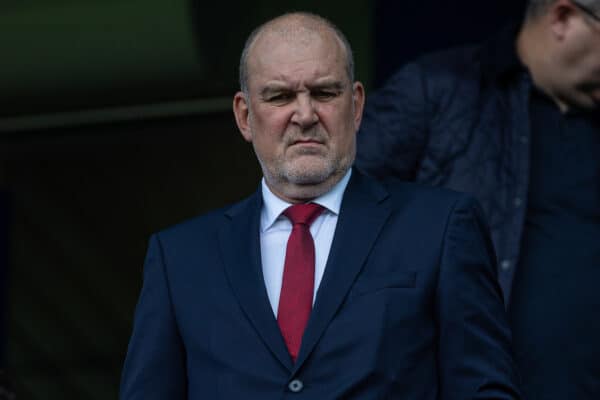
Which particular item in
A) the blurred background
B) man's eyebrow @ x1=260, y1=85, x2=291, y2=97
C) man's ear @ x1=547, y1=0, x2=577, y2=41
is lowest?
the blurred background

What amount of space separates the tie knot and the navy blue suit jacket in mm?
42

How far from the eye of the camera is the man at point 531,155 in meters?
2.25

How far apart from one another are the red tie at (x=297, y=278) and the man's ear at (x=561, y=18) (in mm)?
831

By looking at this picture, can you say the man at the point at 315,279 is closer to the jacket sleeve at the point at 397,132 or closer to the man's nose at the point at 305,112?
the man's nose at the point at 305,112

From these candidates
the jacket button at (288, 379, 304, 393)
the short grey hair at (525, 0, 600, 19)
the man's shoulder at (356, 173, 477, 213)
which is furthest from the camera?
the short grey hair at (525, 0, 600, 19)

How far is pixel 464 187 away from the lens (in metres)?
2.31

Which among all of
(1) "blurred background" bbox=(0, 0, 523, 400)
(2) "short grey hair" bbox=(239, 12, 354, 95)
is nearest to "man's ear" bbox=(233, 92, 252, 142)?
(2) "short grey hair" bbox=(239, 12, 354, 95)

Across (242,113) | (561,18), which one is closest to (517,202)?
(561,18)

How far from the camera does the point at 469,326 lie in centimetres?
168

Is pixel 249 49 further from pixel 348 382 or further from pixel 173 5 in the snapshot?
pixel 173 5

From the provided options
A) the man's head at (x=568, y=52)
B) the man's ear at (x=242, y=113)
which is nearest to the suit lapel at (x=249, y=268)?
the man's ear at (x=242, y=113)

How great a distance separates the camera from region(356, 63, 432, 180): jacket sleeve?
7.71 ft

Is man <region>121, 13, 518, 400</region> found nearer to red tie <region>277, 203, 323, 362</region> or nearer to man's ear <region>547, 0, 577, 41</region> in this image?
red tie <region>277, 203, 323, 362</region>

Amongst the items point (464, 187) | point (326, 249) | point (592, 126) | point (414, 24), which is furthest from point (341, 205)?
point (414, 24)
